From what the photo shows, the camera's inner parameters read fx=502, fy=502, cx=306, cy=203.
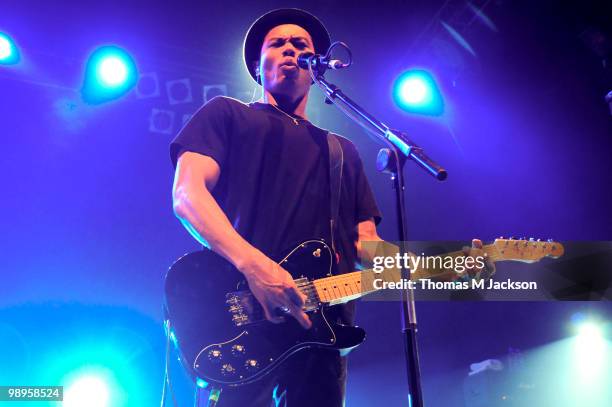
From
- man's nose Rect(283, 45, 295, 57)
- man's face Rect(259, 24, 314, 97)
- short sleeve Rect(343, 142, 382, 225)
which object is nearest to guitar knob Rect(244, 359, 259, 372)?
short sleeve Rect(343, 142, 382, 225)

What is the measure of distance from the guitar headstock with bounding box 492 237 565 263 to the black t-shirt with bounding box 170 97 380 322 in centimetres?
65

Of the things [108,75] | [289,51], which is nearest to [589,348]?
[289,51]

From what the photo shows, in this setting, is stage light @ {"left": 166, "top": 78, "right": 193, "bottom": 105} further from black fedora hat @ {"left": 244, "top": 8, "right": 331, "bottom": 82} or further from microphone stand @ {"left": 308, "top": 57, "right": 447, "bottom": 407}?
microphone stand @ {"left": 308, "top": 57, "right": 447, "bottom": 407}

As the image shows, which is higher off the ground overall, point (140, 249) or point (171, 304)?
point (140, 249)

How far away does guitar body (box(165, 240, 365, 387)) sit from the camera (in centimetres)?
163

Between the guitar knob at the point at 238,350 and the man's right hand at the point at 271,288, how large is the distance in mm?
129

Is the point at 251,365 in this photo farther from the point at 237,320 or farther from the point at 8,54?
the point at 8,54

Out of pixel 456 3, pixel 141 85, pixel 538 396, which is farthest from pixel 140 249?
pixel 538 396

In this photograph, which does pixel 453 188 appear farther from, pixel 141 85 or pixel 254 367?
pixel 254 367

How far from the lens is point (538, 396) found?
18.3 feet

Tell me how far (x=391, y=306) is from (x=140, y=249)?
2.81m

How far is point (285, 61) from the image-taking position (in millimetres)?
2518

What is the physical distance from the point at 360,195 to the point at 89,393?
3.55 metres
